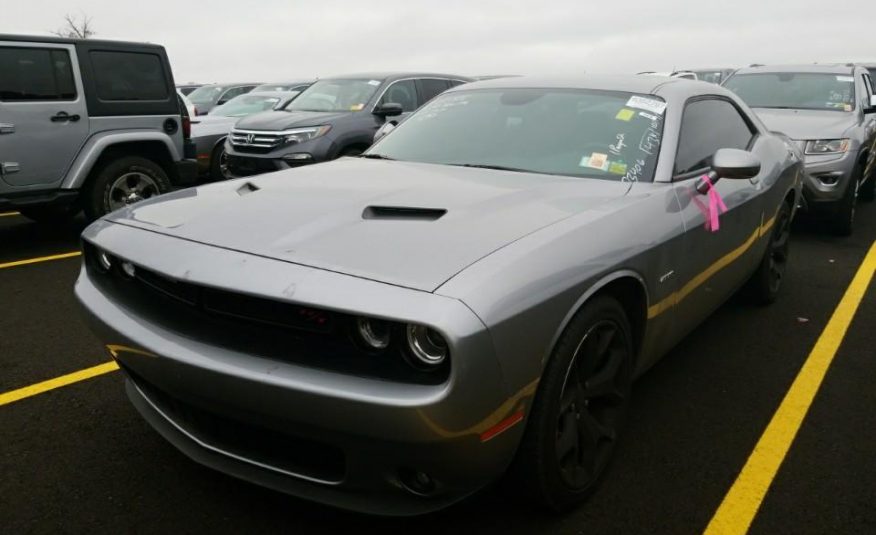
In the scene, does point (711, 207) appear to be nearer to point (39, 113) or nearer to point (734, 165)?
point (734, 165)

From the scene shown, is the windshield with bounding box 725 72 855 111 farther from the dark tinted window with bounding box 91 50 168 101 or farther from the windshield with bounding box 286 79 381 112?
the dark tinted window with bounding box 91 50 168 101

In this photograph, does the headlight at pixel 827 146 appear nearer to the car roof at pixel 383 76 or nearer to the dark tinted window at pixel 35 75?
the car roof at pixel 383 76

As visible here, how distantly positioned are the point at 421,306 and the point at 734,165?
1.87 meters

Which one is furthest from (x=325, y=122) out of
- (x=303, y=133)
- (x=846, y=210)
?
(x=846, y=210)

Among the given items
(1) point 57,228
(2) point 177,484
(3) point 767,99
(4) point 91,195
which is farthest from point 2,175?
(3) point 767,99

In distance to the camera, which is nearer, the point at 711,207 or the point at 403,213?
the point at 403,213

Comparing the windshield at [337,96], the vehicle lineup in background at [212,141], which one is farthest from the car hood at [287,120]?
the vehicle lineup in background at [212,141]

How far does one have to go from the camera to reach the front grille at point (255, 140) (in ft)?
26.2

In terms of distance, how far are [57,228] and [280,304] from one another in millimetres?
6247

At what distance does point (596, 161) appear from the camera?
306 cm

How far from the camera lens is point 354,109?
841 cm

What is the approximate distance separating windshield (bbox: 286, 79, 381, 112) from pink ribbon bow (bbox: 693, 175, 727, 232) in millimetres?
5830

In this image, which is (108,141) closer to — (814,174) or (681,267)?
(681,267)

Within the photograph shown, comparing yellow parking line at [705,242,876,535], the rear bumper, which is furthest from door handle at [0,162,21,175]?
yellow parking line at [705,242,876,535]
